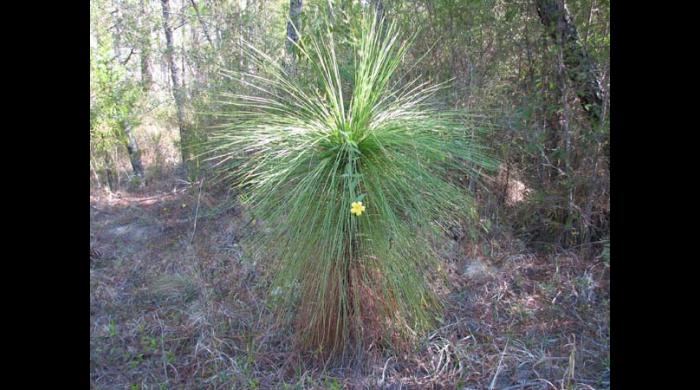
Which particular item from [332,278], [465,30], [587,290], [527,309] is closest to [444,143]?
[332,278]

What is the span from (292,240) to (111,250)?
2982 millimetres

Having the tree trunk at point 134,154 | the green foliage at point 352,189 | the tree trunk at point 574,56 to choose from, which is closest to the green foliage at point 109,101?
the tree trunk at point 134,154

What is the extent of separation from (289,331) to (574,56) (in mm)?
2790

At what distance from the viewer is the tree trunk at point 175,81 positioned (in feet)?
17.7

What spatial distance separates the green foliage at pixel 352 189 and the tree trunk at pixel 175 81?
3.36 meters

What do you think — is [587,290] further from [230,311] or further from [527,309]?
[230,311]

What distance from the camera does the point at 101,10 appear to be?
6133 millimetres

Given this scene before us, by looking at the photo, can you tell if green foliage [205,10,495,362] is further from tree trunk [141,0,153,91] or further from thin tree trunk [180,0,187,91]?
tree trunk [141,0,153,91]

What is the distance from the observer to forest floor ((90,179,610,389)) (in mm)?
2355

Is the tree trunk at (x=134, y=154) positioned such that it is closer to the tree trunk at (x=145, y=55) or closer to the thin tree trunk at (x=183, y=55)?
the tree trunk at (x=145, y=55)

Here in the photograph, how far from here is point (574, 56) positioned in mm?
3395

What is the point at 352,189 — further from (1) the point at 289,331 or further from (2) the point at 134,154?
(2) the point at 134,154

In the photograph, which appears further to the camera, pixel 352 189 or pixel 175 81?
A: pixel 175 81

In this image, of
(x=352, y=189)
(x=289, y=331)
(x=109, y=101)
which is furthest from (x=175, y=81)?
(x=352, y=189)
